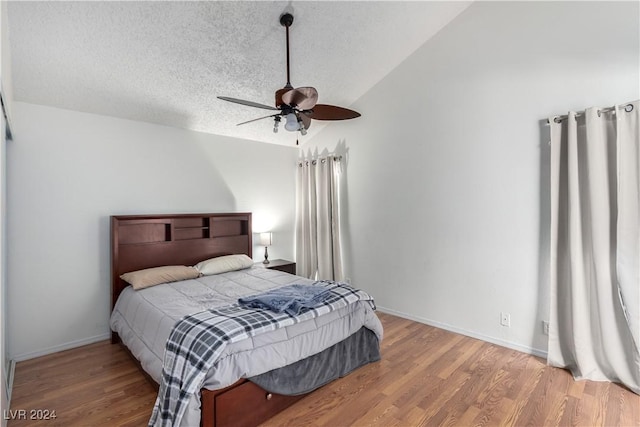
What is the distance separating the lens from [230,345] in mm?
1761

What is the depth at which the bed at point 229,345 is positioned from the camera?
5.86ft

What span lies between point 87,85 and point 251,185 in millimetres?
2140

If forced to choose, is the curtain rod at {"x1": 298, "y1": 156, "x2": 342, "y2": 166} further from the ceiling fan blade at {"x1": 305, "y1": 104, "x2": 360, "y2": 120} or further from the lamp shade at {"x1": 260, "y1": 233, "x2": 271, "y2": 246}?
the ceiling fan blade at {"x1": 305, "y1": 104, "x2": 360, "y2": 120}

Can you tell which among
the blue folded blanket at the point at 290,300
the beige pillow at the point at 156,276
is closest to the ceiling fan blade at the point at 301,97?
the blue folded blanket at the point at 290,300

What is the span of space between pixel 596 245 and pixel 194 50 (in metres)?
3.57

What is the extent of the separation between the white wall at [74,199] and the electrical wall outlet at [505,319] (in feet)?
11.6

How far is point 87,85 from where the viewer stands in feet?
8.84

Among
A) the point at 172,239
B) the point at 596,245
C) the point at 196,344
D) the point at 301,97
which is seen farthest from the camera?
the point at 172,239

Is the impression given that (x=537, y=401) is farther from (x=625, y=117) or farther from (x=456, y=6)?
(x=456, y=6)

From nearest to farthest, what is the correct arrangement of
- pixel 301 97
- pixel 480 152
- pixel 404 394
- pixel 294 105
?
pixel 301 97
pixel 294 105
pixel 404 394
pixel 480 152

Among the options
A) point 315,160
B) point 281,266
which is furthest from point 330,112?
point 281,266

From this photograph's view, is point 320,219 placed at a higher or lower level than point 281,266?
higher

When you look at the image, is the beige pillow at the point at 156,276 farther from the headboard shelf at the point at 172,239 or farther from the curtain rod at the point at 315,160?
the curtain rod at the point at 315,160

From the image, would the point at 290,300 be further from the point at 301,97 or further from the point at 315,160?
the point at 315,160
